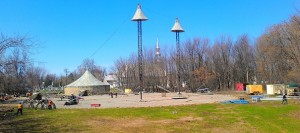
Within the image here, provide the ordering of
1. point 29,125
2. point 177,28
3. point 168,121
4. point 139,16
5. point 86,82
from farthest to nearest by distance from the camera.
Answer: point 86,82
point 177,28
point 139,16
point 168,121
point 29,125

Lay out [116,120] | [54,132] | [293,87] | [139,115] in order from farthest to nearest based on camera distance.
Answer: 1. [293,87]
2. [139,115]
3. [116,120]
4. [54,132]

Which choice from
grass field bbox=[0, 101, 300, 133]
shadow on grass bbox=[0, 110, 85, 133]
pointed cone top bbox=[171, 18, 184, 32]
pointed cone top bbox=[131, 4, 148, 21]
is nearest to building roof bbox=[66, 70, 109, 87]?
pointed cone top bbox=[171, 18, 184, 32]

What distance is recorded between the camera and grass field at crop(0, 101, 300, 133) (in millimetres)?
25688

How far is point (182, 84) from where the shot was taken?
4031 inches

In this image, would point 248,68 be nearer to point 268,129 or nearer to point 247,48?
point 247,48

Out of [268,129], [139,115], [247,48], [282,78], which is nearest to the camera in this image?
[268,129]

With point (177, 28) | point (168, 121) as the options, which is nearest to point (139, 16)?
point (177, 28)

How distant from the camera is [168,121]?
29.5 metres

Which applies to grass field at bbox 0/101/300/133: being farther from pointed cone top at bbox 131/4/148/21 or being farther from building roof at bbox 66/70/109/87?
building roof at bbox 66/70/109/87

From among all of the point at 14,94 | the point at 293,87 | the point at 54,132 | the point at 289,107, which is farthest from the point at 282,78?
the point at 54,132

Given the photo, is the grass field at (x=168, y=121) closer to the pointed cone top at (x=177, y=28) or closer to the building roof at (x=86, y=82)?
the pointed cone top at (x=177, y=28)

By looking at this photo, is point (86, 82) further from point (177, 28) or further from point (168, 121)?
point (168, 121)

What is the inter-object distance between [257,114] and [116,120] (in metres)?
12.9

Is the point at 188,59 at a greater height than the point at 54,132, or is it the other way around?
the point at 188,59
